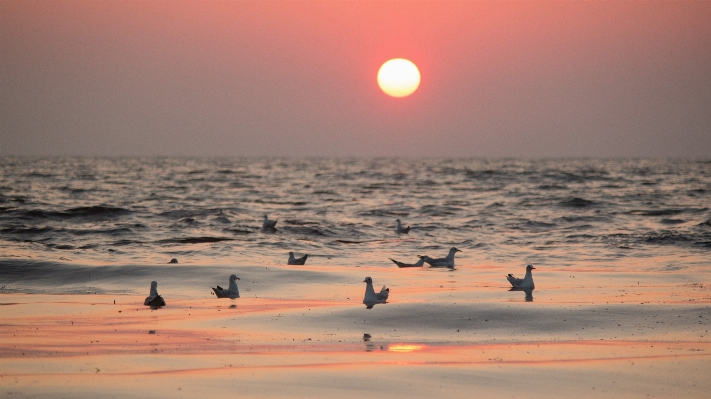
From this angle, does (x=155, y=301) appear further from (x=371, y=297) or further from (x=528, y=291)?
(x=528, y=291)

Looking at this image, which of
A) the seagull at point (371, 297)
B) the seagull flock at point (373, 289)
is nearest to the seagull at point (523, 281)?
the seagull flock at point (373, 289)

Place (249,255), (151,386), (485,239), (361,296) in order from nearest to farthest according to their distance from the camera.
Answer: (151,386) < (361,296) < (249,255) < (485,239)

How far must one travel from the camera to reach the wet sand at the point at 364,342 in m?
7.91

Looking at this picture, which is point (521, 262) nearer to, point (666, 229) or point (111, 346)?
point (666, 229)

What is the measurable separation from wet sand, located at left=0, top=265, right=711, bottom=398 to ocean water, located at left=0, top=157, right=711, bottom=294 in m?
4.55

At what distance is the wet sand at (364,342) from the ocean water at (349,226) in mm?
4554

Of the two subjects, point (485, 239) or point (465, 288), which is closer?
point (465, 288)

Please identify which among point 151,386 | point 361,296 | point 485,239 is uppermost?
point 485,239

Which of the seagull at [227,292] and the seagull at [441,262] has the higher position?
the seagull at [441,262]

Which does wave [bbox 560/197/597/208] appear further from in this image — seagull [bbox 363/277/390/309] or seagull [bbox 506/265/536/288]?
seagull [bbox 363/277/390/309]

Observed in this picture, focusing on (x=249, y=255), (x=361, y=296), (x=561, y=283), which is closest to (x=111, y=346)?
(x=361, y=296)

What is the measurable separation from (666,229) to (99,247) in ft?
61.5

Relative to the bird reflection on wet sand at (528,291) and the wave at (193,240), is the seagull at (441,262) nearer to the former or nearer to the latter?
the bird reflection on wet sand at (528,291)

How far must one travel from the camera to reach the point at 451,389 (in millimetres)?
7820
